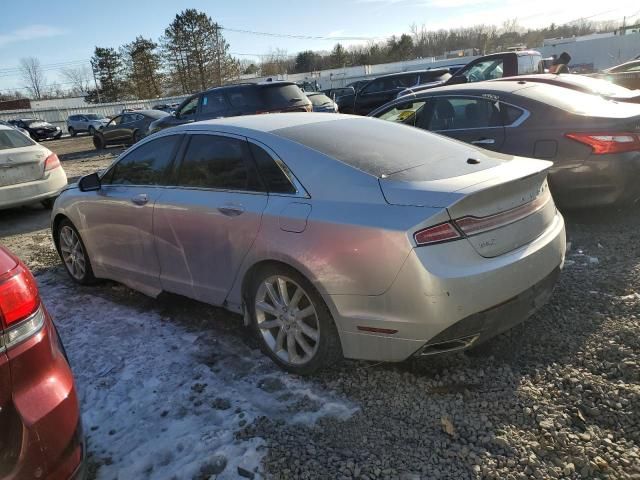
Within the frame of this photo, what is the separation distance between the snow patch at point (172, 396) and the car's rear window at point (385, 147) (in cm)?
136

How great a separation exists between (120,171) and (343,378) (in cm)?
266

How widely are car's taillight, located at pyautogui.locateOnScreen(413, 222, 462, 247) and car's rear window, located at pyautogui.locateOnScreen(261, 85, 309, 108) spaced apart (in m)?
9.76

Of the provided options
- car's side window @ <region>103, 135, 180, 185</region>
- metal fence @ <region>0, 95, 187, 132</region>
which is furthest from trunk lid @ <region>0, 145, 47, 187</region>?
metal fence @ <region>0, 95, 187, 132</region>

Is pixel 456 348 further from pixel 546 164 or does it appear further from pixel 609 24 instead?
pixel 609 24

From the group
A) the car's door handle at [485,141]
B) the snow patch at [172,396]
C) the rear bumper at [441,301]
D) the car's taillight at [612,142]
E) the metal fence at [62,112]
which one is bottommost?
the snow patch at [172,396]

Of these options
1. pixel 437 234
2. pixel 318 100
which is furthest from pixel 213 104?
pixel 437 234

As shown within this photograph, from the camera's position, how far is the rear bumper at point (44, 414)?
6.04 feet

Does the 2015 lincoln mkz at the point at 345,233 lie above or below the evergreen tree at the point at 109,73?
below

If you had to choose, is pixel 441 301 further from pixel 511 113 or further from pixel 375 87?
pixel 375 87

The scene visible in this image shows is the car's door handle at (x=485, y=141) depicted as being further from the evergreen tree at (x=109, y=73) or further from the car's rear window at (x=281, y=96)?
the evergreen tree at (x=109, y=73)

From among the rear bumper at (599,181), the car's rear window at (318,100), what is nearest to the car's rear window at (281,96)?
the car's rear window at (318,100)

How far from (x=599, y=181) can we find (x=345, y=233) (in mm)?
3416

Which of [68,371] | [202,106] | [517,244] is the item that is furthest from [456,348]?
[202,106]

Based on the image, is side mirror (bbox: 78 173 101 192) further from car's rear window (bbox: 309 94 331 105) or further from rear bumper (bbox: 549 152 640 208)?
car's rear window (bbox: 309 94 331 105)
